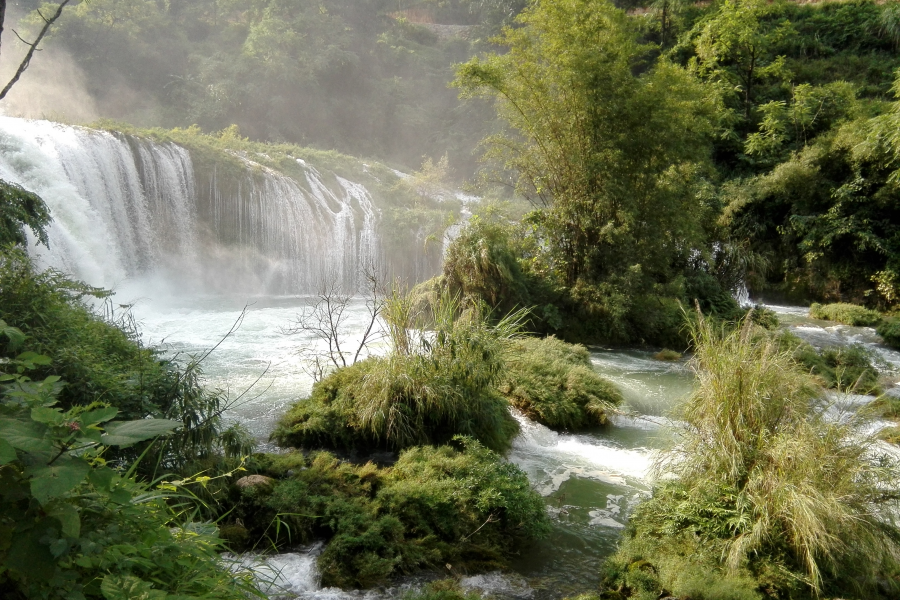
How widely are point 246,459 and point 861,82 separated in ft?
77.6

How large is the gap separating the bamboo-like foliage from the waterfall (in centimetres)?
1163

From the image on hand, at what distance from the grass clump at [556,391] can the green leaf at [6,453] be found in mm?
5134

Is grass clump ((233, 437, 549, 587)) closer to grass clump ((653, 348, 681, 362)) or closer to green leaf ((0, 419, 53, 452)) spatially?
green leaf ((0, 419, 53, 452))

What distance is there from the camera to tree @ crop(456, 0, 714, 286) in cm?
1077

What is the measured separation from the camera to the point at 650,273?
11.7 m

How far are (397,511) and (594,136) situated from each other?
8567 mm

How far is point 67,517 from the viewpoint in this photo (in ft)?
5.26

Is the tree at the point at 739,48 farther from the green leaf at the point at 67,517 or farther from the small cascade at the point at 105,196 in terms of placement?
the green leaf at the point at 67,517

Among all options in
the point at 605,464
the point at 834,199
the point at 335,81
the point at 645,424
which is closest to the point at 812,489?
the point at 605,464

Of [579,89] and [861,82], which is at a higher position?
[861,82]

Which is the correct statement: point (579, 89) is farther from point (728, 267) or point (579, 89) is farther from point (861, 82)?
point (861, 82)

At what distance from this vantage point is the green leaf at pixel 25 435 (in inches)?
60.4

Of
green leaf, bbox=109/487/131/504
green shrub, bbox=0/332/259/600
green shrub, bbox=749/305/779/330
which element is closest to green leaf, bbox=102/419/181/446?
green shrub, bbox=0/332/259/600

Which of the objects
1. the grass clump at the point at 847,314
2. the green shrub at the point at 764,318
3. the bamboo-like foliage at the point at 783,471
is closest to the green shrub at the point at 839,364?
the green shrub at the point at 764,318
